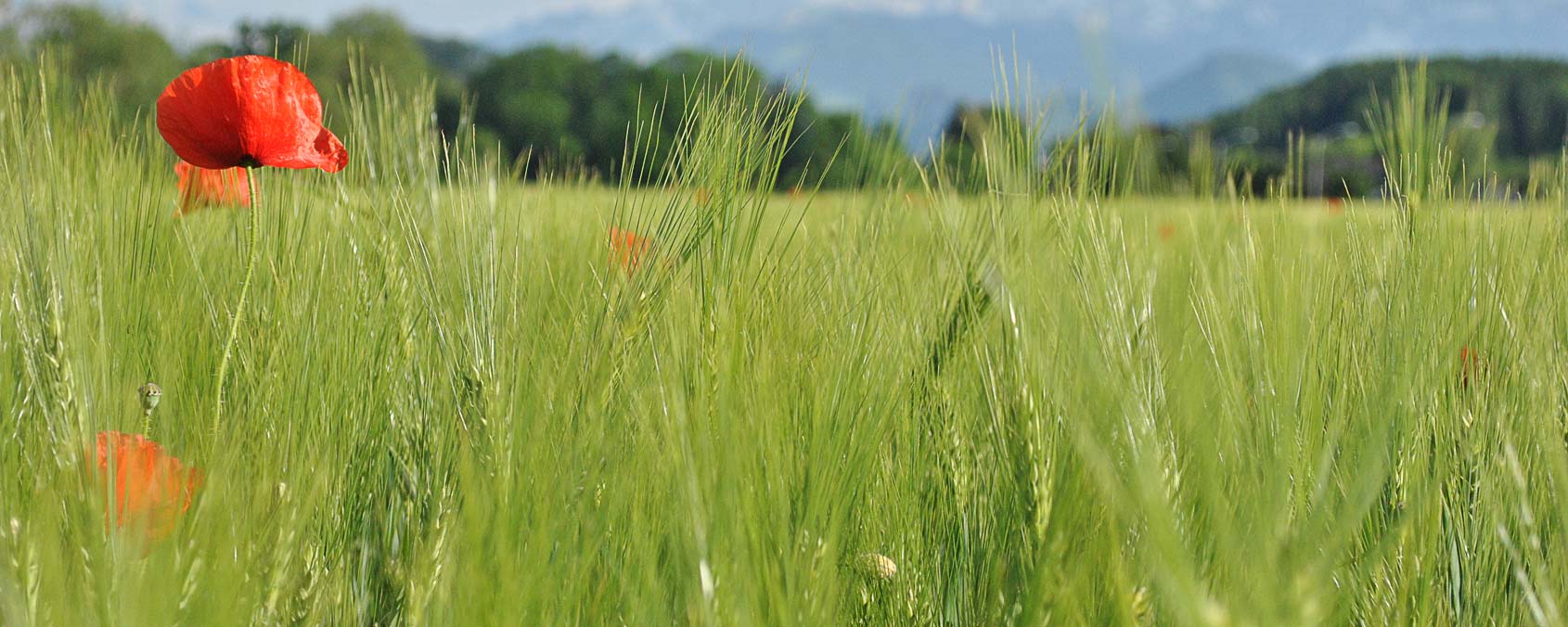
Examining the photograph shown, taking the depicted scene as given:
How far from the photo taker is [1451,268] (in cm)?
68

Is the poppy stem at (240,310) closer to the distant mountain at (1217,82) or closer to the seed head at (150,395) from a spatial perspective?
the seed head at (150,395)

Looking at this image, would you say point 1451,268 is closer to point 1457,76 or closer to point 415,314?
point 415,314

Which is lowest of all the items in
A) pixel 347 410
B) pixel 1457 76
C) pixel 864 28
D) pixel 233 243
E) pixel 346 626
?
pixel 346 626

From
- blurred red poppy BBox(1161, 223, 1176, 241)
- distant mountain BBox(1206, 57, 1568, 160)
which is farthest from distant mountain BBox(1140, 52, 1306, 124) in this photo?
blurred red poppy BBox(1161, 223, 1176, 241)

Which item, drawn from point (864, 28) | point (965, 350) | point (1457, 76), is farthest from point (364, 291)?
point (864, 28)

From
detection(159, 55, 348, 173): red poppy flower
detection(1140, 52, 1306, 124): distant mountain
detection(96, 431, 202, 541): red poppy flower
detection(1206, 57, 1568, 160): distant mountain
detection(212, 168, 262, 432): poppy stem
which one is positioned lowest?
detection(96, 431, 202, 541): red poppy flower

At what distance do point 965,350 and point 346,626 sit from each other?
412 millimetres

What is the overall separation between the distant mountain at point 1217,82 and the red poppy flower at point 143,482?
141623 mm

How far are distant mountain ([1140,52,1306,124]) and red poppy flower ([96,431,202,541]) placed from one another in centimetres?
14162

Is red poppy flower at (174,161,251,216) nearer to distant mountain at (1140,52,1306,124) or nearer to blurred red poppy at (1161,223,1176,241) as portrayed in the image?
blurred red poppy at (1161,223,1176,241)

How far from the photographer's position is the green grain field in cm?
51

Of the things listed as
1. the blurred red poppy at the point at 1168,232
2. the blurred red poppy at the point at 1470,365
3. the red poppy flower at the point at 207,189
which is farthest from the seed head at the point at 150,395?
the blurred red poppy at the point at 1168,232

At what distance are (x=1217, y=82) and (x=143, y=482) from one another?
6528 inches

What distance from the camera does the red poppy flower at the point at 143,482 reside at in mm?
499
